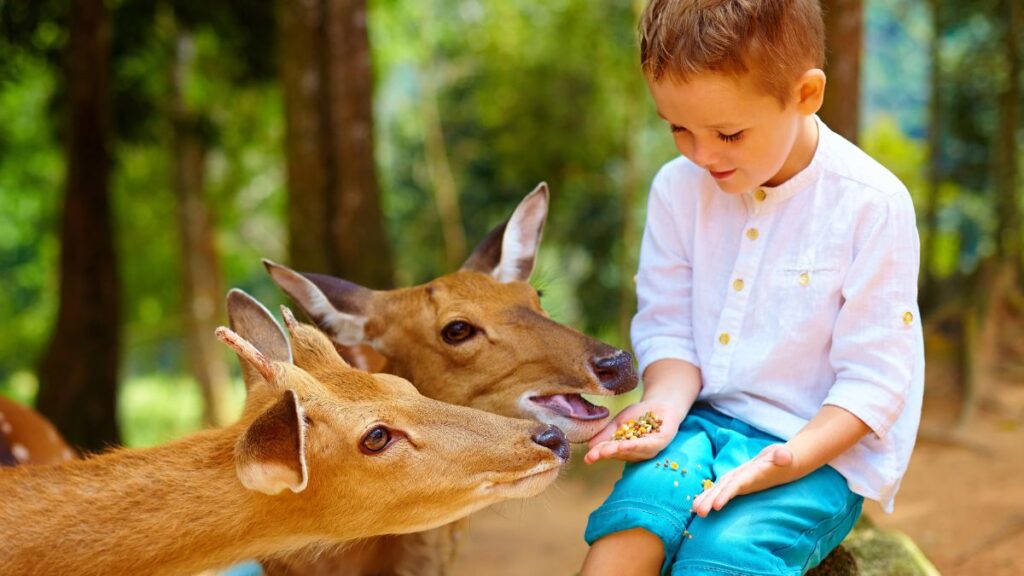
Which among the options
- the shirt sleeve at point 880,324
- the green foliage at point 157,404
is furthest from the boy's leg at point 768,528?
the green foliage at point 157,404

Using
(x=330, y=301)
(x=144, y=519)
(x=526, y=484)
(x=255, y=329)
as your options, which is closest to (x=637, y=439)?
(x=526, y=484)

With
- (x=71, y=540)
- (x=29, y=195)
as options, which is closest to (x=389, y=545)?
(x=71, y=540)

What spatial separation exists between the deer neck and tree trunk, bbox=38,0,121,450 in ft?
22.2

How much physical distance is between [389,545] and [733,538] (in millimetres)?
1429

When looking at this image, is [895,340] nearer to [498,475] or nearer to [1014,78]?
[498,475]

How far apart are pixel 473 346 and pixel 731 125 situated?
1295 millimetres

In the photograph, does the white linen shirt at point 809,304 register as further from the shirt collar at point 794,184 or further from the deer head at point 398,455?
the deer head at point 398,455

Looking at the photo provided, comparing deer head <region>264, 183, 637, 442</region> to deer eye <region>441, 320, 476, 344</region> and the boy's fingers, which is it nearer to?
deer eye <region>441, 320, 476, 344</region>

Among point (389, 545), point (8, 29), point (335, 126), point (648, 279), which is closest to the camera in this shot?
point (648, 279)

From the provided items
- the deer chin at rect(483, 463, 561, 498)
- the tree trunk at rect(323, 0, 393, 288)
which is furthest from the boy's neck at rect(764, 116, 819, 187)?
the tree trunk at rect(323, 0, 393, 288)

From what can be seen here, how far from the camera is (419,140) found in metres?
23.9

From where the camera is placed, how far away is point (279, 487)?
8.94ft

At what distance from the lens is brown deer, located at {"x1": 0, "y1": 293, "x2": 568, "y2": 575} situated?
111 inches

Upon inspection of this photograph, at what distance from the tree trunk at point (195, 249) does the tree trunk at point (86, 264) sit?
543 centimetres
